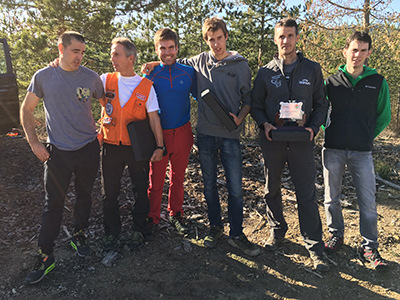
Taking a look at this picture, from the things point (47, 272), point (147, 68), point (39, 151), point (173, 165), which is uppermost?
point (147, 68)

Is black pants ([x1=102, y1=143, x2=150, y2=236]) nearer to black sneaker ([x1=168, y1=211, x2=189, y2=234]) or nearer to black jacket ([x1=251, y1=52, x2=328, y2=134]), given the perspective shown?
black sneaker ([x1=168, y1=211, x2=189, y2=234])

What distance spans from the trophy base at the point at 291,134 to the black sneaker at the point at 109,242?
2.39 m

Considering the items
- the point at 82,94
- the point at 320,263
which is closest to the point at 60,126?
the point at 82,94

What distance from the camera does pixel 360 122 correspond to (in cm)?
332

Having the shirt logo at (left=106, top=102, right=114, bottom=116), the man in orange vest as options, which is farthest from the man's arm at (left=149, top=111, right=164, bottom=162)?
the shirt logo at (left=106, top=102, right=114, bottom=116)

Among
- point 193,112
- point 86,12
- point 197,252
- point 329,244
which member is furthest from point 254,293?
point 193,112

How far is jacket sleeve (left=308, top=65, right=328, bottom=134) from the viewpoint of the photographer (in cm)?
315

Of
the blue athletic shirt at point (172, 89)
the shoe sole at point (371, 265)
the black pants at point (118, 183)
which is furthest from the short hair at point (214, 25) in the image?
the shoe sole at point (371, 265)

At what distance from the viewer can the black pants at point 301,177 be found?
3215mm

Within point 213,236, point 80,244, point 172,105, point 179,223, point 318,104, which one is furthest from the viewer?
point 179,223

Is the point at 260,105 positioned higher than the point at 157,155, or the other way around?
the point at 260,105

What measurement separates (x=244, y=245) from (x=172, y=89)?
2.20 m

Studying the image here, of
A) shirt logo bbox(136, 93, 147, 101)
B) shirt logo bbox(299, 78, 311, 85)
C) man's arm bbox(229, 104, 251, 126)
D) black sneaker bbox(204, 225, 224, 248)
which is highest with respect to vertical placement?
shirt logo bbox(299, 78, 311, 85)

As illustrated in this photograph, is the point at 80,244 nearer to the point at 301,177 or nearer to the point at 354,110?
the point at 301,177
